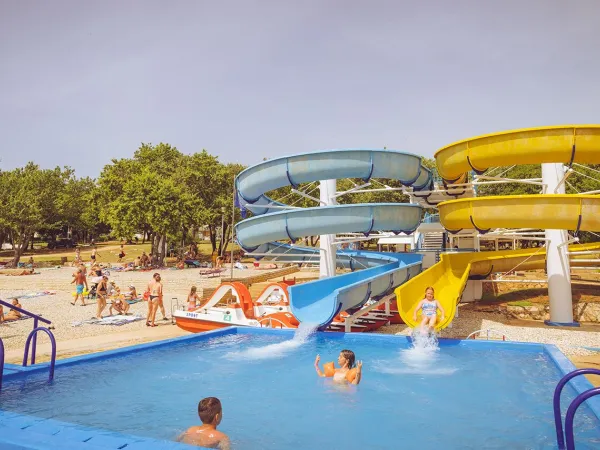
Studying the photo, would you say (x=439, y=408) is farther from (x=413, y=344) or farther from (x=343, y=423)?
(x=413, y=344)

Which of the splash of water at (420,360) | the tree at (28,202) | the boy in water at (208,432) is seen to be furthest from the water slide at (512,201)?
the tree at (28,202)

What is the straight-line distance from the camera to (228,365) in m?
8.64

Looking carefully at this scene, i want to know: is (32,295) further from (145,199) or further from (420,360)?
(420,360)

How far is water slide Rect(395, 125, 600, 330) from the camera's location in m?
10.1

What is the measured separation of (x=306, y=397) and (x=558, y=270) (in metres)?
9.59

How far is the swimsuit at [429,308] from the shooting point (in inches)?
381

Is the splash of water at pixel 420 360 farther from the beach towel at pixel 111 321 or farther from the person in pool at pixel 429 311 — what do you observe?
the beach towel at pixel 111 321

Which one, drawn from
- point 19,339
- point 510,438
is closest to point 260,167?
point 19,339

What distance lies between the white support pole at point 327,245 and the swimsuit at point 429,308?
5.28 metres

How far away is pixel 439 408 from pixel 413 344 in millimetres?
2974

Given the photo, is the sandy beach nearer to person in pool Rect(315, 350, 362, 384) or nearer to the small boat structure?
the small boat structure

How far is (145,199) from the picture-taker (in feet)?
116

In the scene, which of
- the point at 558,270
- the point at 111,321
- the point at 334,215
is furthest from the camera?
the point at 111,321

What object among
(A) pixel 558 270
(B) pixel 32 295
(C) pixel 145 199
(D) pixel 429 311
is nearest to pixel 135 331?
(D) pixel 429 311
